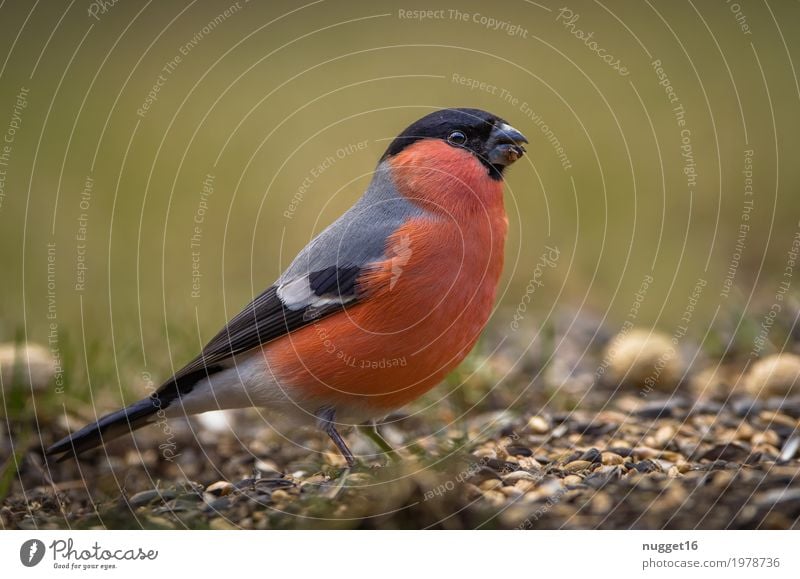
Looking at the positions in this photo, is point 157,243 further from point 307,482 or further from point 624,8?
point 624,8

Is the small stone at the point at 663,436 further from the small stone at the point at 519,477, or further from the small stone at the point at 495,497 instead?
the small stone at the point at 495,497

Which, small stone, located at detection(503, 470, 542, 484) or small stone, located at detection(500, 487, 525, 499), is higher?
small stone, located at detection(503, 470, 542, 484)

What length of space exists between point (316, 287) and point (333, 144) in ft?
6.18

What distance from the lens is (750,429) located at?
12.1ft

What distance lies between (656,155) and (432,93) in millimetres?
1783

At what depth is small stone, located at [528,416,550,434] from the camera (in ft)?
12.6

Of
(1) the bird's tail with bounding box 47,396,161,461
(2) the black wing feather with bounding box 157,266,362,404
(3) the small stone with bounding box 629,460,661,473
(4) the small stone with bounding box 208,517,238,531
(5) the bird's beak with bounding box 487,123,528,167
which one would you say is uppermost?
(5) the bird's beak with bounding box 487,123,528,167

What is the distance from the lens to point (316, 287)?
3.39m

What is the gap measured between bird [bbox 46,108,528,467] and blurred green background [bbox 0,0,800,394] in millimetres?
866

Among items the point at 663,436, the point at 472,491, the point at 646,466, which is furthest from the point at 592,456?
the point at 472,491

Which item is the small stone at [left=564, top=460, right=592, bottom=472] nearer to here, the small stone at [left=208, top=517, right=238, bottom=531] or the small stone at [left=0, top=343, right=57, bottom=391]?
the small stone at [left=208, top=517, right=238, bottom=531]

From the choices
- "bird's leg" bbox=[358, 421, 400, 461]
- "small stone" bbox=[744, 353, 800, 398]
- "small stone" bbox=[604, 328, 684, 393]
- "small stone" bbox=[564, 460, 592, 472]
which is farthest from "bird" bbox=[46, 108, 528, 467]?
"small stone" bbox=[744, 353, 800, 398]
